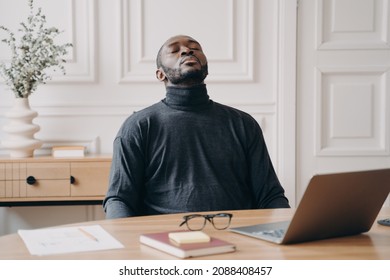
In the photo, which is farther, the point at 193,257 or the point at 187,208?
→ the point at 187,208

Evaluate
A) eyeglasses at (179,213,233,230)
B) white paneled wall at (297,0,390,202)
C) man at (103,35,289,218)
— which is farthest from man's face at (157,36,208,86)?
white paneled wall at (297,0,390,202)

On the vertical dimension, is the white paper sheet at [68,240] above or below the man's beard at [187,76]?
below

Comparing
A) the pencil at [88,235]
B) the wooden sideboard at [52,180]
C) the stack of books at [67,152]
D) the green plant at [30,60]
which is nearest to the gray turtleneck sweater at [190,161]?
the pencil at [88,235]

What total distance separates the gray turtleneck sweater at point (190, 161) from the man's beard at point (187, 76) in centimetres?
4

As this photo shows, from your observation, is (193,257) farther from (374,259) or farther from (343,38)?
(343,38)

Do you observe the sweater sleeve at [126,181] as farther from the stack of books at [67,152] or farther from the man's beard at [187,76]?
the stack of books at [67,152]

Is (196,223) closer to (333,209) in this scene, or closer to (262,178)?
(333,209)

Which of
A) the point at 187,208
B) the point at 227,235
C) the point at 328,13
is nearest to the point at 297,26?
the point at 328,13

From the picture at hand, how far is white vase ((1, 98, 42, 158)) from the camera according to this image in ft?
10.5

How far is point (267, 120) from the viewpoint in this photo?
348 cm

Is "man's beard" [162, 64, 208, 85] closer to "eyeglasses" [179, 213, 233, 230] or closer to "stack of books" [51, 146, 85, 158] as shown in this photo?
"eyeglasses" [179, 213, 233, 230]

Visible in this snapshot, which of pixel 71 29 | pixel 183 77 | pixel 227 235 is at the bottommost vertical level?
pixel 227 235

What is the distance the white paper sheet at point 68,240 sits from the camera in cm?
121

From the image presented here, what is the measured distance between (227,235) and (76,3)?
2.40 m
